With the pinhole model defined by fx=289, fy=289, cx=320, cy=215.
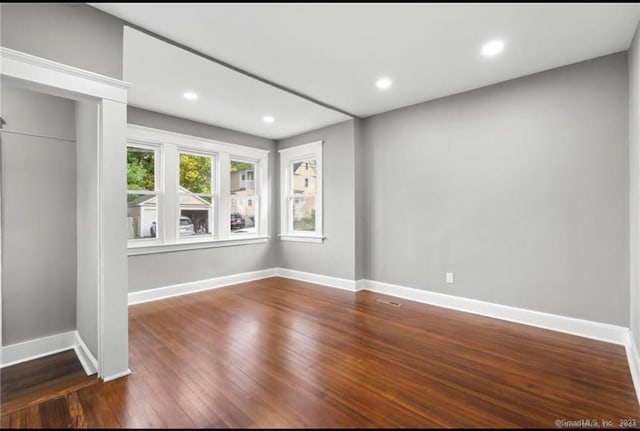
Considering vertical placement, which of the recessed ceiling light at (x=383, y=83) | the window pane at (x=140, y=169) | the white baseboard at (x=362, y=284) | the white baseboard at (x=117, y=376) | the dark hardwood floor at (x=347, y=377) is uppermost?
the recessed ceiling light at (x=383, y=83)

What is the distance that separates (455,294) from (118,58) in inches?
169

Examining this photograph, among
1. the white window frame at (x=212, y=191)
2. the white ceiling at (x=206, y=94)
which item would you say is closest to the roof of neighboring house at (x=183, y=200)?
the white window frame at (x=212, y=191)

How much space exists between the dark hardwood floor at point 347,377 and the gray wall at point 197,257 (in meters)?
0.83

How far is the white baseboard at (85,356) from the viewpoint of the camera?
2.30 meters

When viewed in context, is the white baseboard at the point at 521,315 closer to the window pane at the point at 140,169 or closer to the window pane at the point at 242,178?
the window pane at the point at 242,178

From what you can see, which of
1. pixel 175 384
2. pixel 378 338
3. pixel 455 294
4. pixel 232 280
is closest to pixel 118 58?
pixel 175 384

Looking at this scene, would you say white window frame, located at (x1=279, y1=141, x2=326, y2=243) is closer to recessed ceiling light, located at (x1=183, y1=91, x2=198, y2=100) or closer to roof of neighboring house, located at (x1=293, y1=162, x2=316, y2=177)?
roof of neighboring house, located at (x1=293, y1=162, x2=316, y2=177)

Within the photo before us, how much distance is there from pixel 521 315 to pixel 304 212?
12.0 feet

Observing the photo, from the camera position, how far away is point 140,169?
4.23m

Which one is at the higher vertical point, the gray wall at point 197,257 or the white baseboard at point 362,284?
the gray wall at point 197,257

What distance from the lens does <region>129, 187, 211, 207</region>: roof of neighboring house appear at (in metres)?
4.20

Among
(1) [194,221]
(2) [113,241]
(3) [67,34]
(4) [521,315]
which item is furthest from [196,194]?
(4) [521,315]

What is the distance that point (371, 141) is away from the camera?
468 cm

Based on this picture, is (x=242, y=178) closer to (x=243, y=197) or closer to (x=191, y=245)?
(x=243, y=197)
